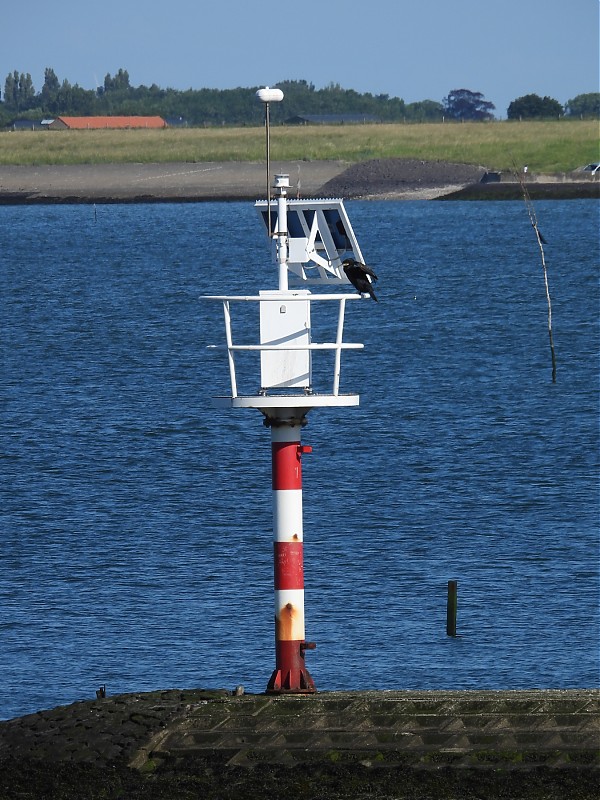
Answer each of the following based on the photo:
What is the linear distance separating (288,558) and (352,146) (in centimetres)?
17082

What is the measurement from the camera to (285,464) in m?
16.5

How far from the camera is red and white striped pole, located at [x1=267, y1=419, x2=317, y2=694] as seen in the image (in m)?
16.5

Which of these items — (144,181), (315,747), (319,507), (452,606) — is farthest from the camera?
(144,181)

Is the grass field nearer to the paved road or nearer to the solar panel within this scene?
the paved road

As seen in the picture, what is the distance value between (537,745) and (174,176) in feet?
552

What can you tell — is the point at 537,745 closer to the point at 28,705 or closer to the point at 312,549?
the point at 28,705

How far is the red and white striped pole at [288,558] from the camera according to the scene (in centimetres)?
1645

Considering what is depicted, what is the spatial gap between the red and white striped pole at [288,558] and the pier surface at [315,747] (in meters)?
0.76

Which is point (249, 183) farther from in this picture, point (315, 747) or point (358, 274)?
point (315, 747)

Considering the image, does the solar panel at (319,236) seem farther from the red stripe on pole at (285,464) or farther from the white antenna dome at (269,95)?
the red stripe on pole at (285,464)

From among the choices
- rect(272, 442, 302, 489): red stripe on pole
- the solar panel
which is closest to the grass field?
the solar panel

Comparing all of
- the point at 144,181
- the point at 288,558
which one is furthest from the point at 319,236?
the point at 144,181

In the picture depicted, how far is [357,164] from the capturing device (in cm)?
17400

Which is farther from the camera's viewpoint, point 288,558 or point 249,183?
point 249,183
